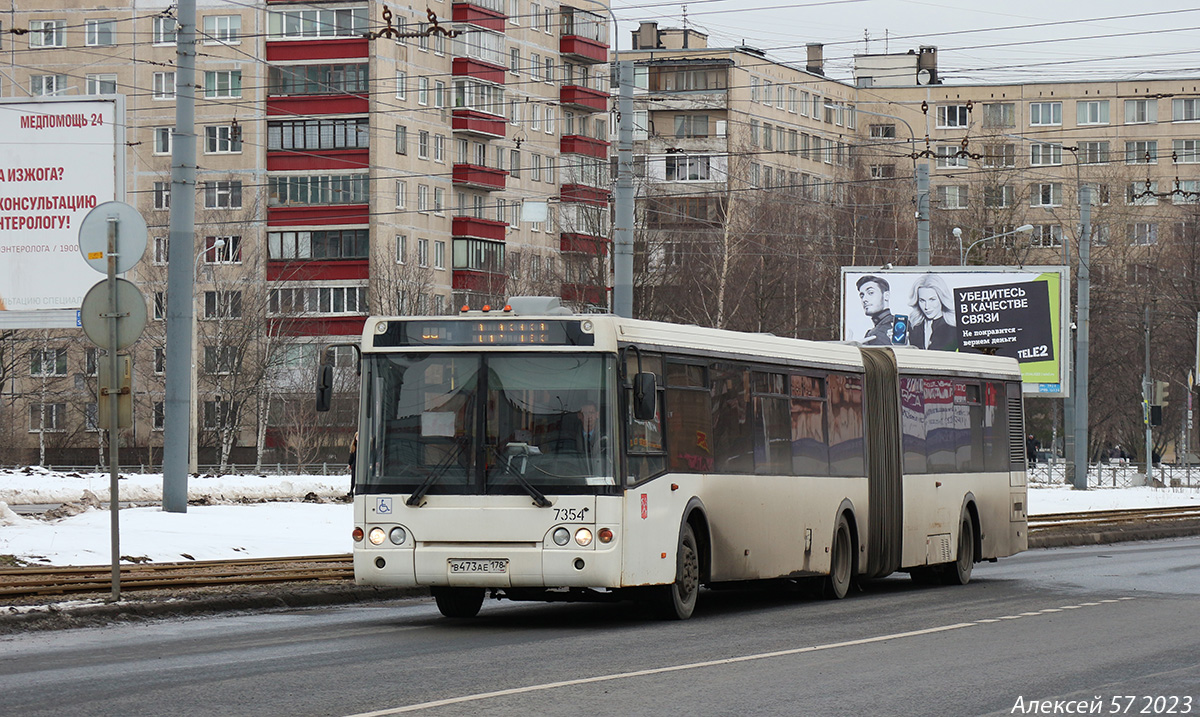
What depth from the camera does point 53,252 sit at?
94.9ft

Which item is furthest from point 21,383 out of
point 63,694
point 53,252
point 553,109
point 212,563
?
point 63,694

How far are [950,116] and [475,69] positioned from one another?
4625cm

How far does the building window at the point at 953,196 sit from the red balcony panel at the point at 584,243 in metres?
33.2

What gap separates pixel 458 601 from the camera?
16.2 m

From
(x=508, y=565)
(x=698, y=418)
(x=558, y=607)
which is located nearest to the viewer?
(x=508, y=565)

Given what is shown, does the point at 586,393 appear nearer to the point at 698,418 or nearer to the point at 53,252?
the point at 698,418

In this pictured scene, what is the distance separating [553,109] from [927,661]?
86.2 metres

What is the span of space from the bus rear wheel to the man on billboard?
94.0 ft

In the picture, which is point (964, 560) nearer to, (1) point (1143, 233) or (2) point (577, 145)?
(2) point (577, 145)

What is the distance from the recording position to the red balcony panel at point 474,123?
88000 millimetres

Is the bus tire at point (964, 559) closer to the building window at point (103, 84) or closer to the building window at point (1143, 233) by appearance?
the building window at point (103, 84)

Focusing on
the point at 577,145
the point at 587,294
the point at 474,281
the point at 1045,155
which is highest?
the point at 1045,155

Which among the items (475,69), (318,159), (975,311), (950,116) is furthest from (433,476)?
(950,116)

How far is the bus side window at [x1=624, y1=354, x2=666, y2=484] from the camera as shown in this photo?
15.2m
